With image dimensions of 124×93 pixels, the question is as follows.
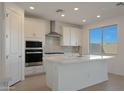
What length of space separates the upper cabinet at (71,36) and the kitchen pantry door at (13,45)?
2757mm

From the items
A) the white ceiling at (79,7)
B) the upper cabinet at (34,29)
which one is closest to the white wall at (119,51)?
the white ceiling at (79,7)

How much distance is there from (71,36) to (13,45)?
3.54m

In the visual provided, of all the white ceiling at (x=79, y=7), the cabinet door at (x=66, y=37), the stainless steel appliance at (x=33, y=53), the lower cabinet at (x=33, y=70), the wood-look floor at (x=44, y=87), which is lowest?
the wood-look floor at (x=44, y=87)

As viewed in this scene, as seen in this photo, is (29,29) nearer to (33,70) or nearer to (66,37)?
(33,70)

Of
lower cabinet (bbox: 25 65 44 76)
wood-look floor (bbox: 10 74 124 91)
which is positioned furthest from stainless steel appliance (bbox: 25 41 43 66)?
wood-look floor (bbox: 10 74 124 91)

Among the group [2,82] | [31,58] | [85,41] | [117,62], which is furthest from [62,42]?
[2,82]

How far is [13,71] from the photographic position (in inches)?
159

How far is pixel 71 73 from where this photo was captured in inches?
136

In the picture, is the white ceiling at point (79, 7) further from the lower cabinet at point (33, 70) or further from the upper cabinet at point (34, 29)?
the lower cabinet at point (33, 70)

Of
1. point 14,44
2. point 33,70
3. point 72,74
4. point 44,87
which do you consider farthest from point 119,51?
point 14,44

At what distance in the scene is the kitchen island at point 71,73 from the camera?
3233 mm

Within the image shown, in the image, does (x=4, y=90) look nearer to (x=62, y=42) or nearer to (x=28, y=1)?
(x=28, y=1)

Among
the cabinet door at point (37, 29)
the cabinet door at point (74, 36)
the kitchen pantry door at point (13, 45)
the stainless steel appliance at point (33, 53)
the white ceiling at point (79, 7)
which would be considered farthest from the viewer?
the cabinet door at point (74, 36)

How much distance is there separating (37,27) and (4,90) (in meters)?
3.51
